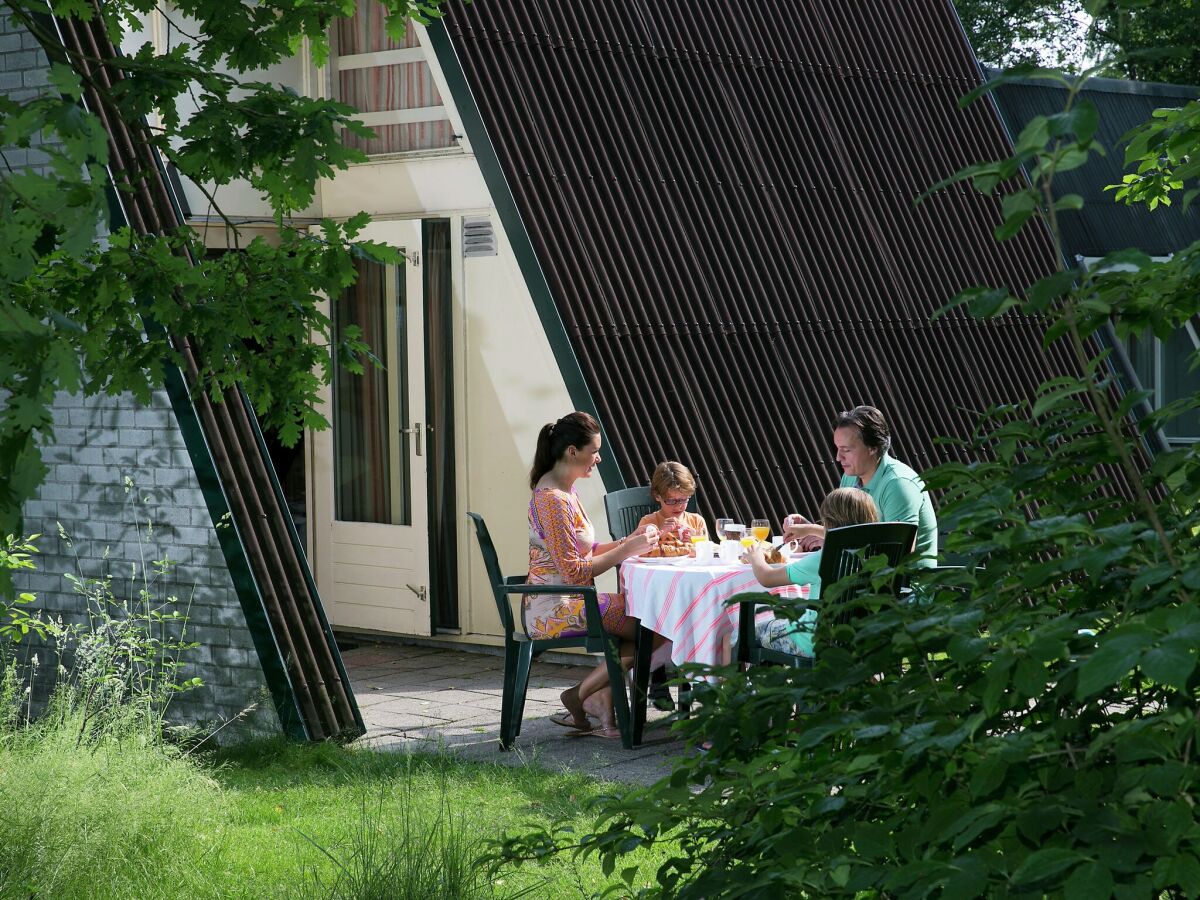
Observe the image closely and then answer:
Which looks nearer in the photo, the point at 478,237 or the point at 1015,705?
the point at 1015,705

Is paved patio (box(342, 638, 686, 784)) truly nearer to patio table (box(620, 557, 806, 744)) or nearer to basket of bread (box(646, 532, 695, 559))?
patio table (box(620, 557, 806, 744))

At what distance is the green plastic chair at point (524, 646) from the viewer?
7207 mm

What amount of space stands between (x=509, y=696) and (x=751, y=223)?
14.5 ft

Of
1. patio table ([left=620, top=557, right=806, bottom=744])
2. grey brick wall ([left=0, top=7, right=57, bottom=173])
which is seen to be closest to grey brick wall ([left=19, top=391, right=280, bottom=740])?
grey brick wall ([left=0, top=7, right=57, bottom=173])

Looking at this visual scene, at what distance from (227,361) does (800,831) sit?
104 inches

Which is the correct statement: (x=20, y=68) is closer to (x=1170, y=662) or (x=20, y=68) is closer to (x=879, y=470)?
(x=879, y=470)

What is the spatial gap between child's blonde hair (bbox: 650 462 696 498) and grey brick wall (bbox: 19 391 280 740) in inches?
82.7

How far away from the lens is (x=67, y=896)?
471cm

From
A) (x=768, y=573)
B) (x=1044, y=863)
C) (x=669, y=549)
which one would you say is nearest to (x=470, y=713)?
(x=669, y=549)

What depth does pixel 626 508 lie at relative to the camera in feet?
27.5

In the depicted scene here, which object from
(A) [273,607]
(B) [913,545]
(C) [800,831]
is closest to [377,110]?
(A) [273,607]

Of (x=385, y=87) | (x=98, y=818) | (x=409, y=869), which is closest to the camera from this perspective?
(x=409, y=869)

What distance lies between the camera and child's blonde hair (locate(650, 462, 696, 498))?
766 centimetres

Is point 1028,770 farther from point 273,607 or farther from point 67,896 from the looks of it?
point 273,607
